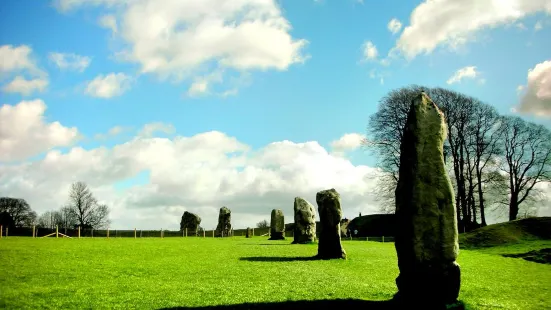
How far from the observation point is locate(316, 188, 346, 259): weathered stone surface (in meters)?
23.0

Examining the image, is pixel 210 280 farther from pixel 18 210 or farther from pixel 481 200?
pixel 18 210

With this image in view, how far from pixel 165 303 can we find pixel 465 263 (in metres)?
17.9

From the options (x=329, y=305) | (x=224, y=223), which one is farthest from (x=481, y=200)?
(x=329, y=305)

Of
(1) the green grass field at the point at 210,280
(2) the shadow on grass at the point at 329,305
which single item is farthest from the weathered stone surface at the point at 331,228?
(2) the shadow on grass at the point at 329,305

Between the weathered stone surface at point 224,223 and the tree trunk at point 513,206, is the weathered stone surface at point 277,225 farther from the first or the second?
the tree trunk at point 513,206

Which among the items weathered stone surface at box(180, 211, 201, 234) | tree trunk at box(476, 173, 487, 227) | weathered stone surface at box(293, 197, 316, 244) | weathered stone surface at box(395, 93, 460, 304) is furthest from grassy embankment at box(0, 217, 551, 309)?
weathered stone surface at box(180, 211, 201, 234)

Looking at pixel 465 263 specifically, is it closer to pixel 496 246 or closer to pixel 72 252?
pixel 496 246

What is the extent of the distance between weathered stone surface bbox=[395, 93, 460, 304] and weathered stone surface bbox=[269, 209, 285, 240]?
3391cm

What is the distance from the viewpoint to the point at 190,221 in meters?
64.2

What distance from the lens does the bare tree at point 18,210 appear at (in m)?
76.1

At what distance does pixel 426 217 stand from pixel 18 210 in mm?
81679

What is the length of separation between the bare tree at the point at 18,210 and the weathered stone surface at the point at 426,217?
258 feet

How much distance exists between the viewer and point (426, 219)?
11727mm

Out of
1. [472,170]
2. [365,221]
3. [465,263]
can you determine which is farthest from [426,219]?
[365,221]
